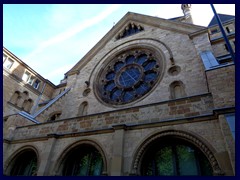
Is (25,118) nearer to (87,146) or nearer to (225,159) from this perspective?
(87,146)

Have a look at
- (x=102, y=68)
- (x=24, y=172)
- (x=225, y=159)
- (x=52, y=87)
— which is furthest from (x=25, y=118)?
(x=52, y=87)

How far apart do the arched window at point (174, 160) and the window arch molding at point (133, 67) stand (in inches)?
168

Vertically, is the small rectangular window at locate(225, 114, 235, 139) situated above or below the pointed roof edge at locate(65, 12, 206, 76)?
below

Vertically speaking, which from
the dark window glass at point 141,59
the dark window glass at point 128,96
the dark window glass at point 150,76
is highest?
the dark window glass at point 141,59

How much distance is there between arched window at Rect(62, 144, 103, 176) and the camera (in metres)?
7.61

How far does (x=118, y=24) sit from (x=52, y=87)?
13.2 meters

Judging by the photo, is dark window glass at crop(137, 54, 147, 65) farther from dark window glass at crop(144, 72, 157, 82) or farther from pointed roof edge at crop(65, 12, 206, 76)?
pointed roof edge at crop(65, 12, 206, 76)

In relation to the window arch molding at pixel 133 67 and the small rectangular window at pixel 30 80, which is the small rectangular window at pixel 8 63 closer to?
the small rectangular window at pixel 30 80

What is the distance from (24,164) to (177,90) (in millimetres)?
8815

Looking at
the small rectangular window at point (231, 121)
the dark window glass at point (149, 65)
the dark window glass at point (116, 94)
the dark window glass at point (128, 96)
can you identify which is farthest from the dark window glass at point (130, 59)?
the small rectangular window at point (231, 121)

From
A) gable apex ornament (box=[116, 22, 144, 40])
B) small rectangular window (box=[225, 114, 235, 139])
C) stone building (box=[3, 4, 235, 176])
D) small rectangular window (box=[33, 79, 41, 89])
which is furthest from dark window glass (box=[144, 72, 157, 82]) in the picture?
small rectangular window (box=[33, 79, 41, 89])

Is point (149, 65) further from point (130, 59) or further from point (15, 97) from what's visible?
Answer: point (15, 97)

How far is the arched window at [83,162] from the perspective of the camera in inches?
299

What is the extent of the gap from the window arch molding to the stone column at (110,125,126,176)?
399 cm
